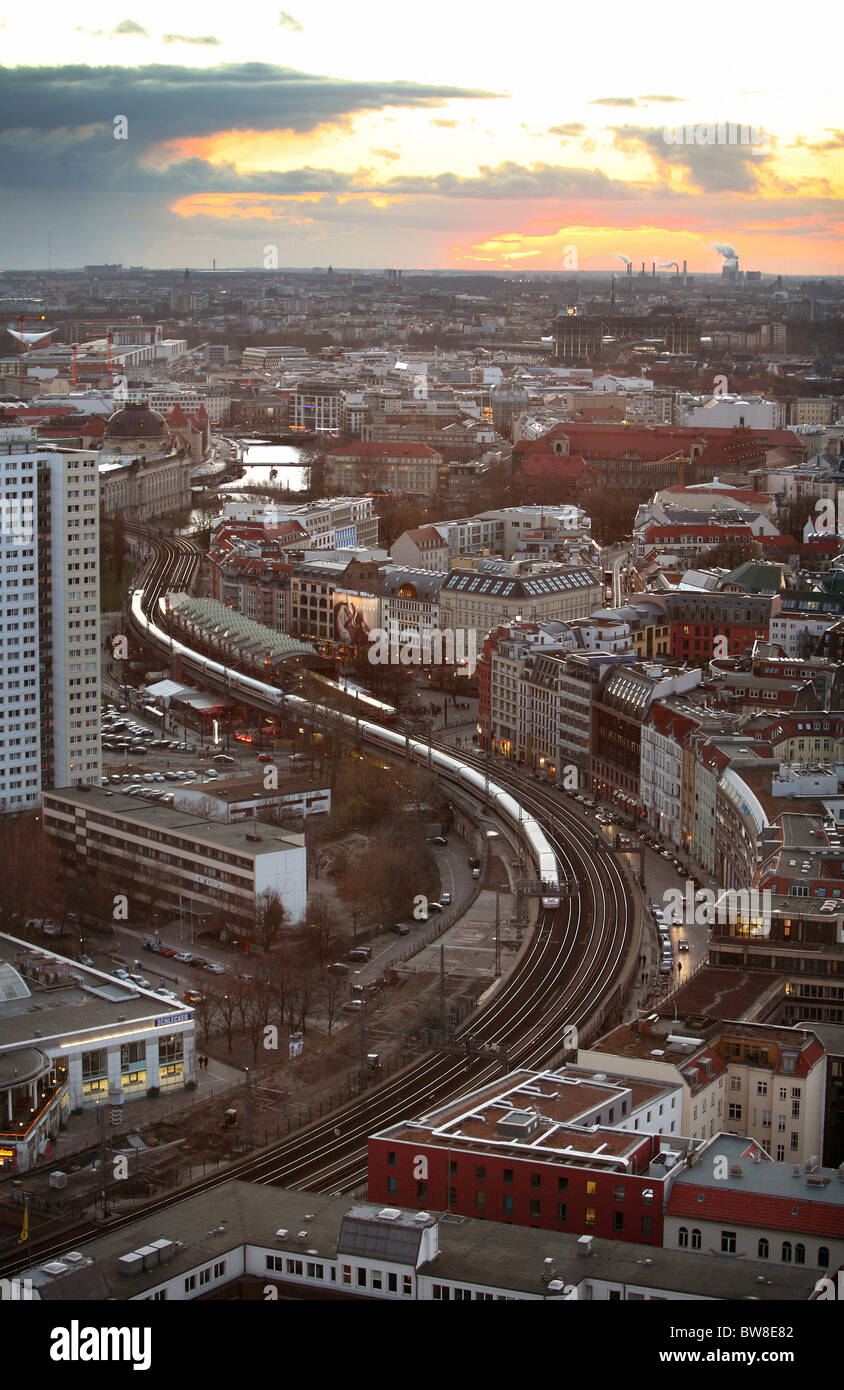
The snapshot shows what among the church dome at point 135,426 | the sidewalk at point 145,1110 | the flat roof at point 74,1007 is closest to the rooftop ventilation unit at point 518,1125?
the sidewalk at point 145,1110

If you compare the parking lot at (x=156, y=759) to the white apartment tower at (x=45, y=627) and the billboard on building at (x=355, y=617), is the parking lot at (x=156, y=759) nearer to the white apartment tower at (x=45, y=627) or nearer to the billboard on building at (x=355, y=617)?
the white apartment tower at (x=45, y=627)

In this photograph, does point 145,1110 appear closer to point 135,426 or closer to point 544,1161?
point 544,1161

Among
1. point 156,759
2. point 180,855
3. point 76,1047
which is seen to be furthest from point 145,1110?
point 156,759

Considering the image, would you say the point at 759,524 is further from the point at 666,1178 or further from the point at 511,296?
the point at 511,296

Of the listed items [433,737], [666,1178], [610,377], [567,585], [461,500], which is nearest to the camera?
[666,1178]

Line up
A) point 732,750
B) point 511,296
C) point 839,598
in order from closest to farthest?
point 732,750 < point 839,598 < point 511,296

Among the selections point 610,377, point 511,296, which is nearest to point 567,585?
point 610,377
